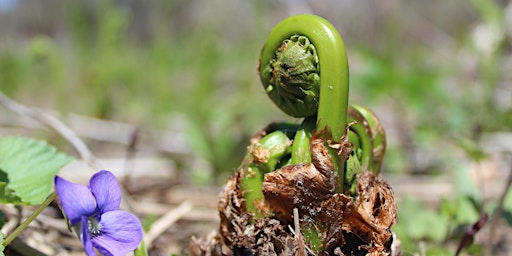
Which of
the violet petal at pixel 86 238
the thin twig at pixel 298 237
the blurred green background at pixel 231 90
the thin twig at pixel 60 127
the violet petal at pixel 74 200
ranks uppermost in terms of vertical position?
the violet petal at pixel 74 200

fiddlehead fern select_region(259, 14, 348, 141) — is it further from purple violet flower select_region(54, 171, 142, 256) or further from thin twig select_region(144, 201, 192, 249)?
thin twig select_region(144, 201, 192, 249)

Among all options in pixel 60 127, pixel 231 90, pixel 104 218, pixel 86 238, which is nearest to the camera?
pixel 86 238

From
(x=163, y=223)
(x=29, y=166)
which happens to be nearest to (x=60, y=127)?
(x=163, y=223)

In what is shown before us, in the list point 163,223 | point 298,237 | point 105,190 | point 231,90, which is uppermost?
point 105,190

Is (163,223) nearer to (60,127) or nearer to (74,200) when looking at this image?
(60,127)

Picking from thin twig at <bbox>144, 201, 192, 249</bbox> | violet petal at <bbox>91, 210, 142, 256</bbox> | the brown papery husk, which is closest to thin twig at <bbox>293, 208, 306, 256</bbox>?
the brown papery husk

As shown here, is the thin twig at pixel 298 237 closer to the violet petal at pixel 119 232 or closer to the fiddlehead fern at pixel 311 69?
the fiddlehead fern at pixel 311 69

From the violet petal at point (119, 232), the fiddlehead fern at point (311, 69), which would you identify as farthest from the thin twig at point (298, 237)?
the violet petal at point (119, 232)
